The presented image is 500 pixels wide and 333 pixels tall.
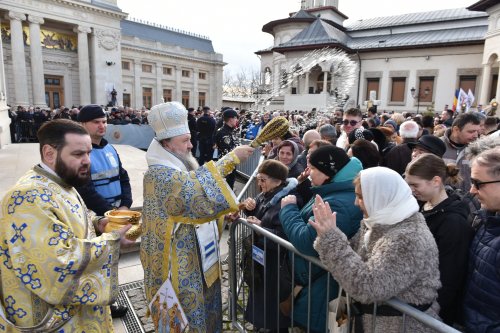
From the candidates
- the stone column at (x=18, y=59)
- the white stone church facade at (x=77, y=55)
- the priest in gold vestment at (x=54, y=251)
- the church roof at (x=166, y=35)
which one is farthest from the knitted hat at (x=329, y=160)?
the church roof at (x=166, y=35)

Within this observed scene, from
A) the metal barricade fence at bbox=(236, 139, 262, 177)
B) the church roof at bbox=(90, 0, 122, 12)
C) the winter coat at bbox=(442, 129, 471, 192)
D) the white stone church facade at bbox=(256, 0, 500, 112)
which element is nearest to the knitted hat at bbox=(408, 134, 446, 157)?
the winter coat at bbox=(442, 129, 471, 192)

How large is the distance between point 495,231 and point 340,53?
35.0 meters

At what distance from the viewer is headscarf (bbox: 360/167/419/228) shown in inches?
64.1

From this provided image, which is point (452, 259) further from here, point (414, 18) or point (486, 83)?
point (414, 18)

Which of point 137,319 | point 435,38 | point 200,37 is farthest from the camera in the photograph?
point 200,37

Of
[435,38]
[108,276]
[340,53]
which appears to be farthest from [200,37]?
[108,276]

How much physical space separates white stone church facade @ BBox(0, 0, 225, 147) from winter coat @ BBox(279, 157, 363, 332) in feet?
85.5

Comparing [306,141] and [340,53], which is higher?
[340,53]

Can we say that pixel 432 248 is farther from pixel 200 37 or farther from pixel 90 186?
pixel 200 37

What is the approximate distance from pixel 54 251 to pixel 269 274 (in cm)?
165

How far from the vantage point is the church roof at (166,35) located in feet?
142

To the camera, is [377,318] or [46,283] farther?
[377,318]

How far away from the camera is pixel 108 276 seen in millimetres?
1693

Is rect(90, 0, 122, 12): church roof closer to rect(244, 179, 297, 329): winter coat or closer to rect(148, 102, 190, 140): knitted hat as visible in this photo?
rect(148, 102, 190, 140): knitted hat
